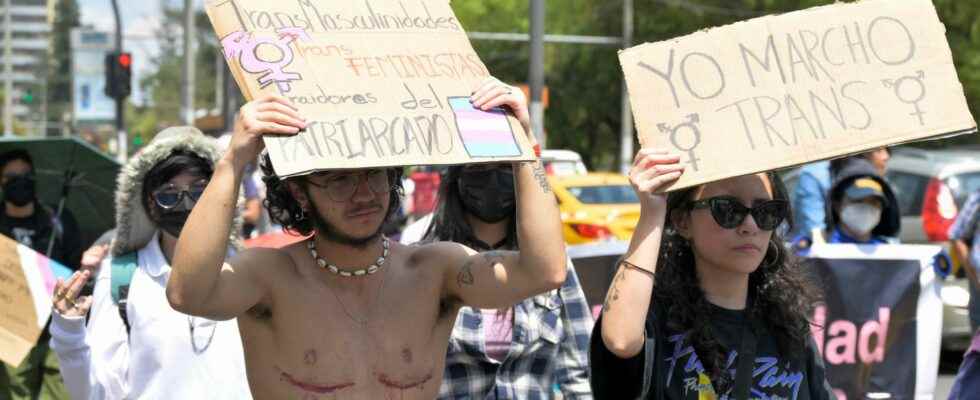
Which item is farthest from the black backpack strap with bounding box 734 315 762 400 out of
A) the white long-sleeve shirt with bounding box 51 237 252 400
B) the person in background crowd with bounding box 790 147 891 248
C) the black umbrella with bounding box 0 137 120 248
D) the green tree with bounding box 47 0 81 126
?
the green tree with bounding box 47 0 81 126

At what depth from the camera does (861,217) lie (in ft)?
24.0

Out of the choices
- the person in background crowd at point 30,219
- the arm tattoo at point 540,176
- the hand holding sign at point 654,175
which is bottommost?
the hand holding sign at point 654,175

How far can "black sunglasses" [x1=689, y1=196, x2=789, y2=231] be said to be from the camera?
→ 3.86 m

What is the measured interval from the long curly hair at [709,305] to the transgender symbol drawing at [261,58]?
1124mm

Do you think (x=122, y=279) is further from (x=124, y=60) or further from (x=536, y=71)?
(x=124, y=60)

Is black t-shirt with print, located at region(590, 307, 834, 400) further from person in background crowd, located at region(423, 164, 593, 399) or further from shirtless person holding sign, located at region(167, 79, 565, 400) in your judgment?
person in background crowd, located at region(423, 164, 593, 399)

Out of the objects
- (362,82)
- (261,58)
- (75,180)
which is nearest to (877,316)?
(75,180)

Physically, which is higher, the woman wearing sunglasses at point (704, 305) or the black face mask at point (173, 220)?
the black face mask at point (173, 220)

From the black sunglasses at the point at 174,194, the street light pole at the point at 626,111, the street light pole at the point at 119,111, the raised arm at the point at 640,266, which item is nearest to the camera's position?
the raised arm at the point at 640,266

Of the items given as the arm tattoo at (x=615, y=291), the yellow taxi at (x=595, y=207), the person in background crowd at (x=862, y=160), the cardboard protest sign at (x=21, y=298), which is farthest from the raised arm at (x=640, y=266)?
the yellow taxi at (x=595, y=207)

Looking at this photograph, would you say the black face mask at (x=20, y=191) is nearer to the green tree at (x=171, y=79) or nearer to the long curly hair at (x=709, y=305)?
the long curly hair at (x=709, y=305)

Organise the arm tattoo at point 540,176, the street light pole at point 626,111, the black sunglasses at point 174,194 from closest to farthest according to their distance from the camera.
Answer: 1. the arm tattoo at point 540,176
2. the black sunglasses at point 174,194
3. the street light pole at point 626,111

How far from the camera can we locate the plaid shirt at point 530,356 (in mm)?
4879

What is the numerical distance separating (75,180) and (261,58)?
4557mm
